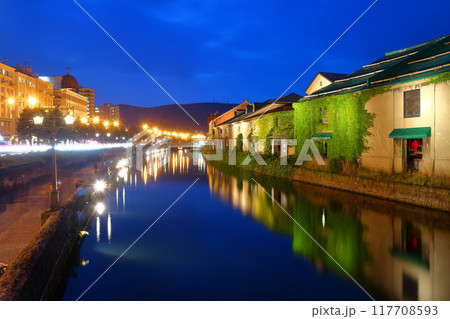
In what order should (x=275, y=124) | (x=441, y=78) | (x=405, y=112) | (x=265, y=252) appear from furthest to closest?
(x=275, y=124) < (x=405, y=112) < (x=441, y=78) < (x=265, y=252)

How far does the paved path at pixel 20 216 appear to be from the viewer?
914 centimetres

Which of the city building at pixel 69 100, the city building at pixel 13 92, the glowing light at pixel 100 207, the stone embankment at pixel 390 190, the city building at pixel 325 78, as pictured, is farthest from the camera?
the city building at pixel 69 100

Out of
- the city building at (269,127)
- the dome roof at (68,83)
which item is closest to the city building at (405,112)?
the city building at (269,127)

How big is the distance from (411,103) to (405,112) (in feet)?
1.87

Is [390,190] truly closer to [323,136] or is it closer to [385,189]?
[385,189]

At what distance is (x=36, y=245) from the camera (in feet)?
23.2

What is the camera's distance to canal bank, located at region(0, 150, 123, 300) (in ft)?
18.5

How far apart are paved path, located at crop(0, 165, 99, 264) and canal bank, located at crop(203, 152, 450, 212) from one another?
1410 centimetres

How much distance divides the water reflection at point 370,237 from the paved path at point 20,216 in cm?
744

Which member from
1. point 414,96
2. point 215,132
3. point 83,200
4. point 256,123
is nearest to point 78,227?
point 83,200

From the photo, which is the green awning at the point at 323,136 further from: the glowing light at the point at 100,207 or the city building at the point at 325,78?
the glowing light at the point at 100,207

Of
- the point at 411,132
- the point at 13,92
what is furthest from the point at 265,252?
the point at 13,92

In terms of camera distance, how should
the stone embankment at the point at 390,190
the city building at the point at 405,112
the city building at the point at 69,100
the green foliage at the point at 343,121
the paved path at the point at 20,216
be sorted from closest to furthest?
the paved path at the point at 20,216, the stone embankment at the point at 390,190, the city building at the point at 405,112, the green foliage at the point at 343,121, the city building at the point at 69,100

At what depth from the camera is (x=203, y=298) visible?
7.08 meters
